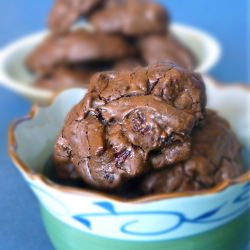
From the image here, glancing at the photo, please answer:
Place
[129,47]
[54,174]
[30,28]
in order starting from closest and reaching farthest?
[54,174] → [129,47] → [30,28]

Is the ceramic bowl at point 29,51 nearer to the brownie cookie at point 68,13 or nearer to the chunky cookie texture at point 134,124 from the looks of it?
the brownie cookie at point 68,13

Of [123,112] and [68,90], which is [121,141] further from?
[68,90]

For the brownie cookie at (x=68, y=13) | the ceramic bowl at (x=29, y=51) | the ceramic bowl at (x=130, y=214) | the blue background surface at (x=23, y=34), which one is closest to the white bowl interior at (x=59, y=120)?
the ceramic bowl at (x=130, y=214)

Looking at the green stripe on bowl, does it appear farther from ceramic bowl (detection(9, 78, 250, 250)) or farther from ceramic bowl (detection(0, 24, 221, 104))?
ceramic bowl (detection(0, 24, 221, 104))

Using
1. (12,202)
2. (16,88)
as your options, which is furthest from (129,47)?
(12,202)

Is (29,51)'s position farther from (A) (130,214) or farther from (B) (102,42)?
(A) (130,214)

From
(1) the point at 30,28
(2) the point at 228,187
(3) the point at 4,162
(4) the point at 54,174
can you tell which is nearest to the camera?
(2) the point at 228,187

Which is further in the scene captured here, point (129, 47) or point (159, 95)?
point (129, 47)

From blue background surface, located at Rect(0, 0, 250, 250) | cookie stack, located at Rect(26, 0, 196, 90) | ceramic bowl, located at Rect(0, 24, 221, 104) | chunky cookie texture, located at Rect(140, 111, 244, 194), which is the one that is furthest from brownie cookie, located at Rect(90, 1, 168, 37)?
chunky cookie texture, located at Rect(140, 111, 244, 194)
